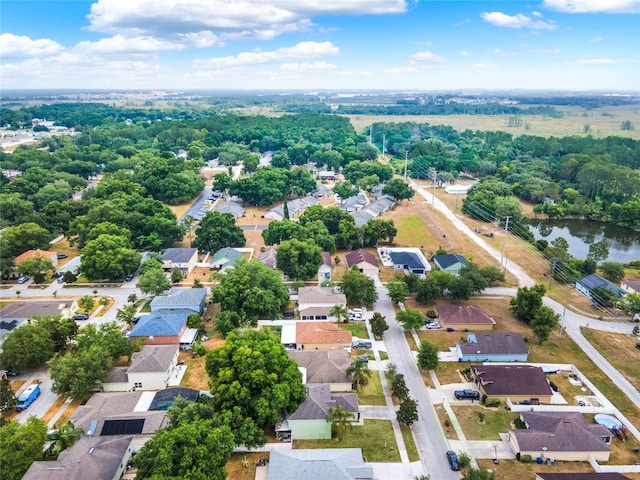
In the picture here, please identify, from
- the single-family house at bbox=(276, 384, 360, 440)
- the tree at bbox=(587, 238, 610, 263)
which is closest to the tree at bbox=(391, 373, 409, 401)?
the single-family house at bbox=(276, 384, 360, 440)

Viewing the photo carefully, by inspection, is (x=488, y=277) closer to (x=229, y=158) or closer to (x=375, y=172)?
(x=375, y=172)

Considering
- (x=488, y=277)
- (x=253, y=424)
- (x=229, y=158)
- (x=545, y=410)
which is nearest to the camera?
(x=253, y=424)

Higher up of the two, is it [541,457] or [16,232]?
[16,232]

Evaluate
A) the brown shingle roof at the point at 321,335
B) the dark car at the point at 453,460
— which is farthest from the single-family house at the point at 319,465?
the brown shingle roof at the point at 321,335

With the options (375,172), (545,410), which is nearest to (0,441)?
(545,410)

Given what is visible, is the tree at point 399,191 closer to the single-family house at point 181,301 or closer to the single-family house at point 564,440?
the single-family house at point 181,301

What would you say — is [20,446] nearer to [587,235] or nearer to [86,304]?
[86,304]
